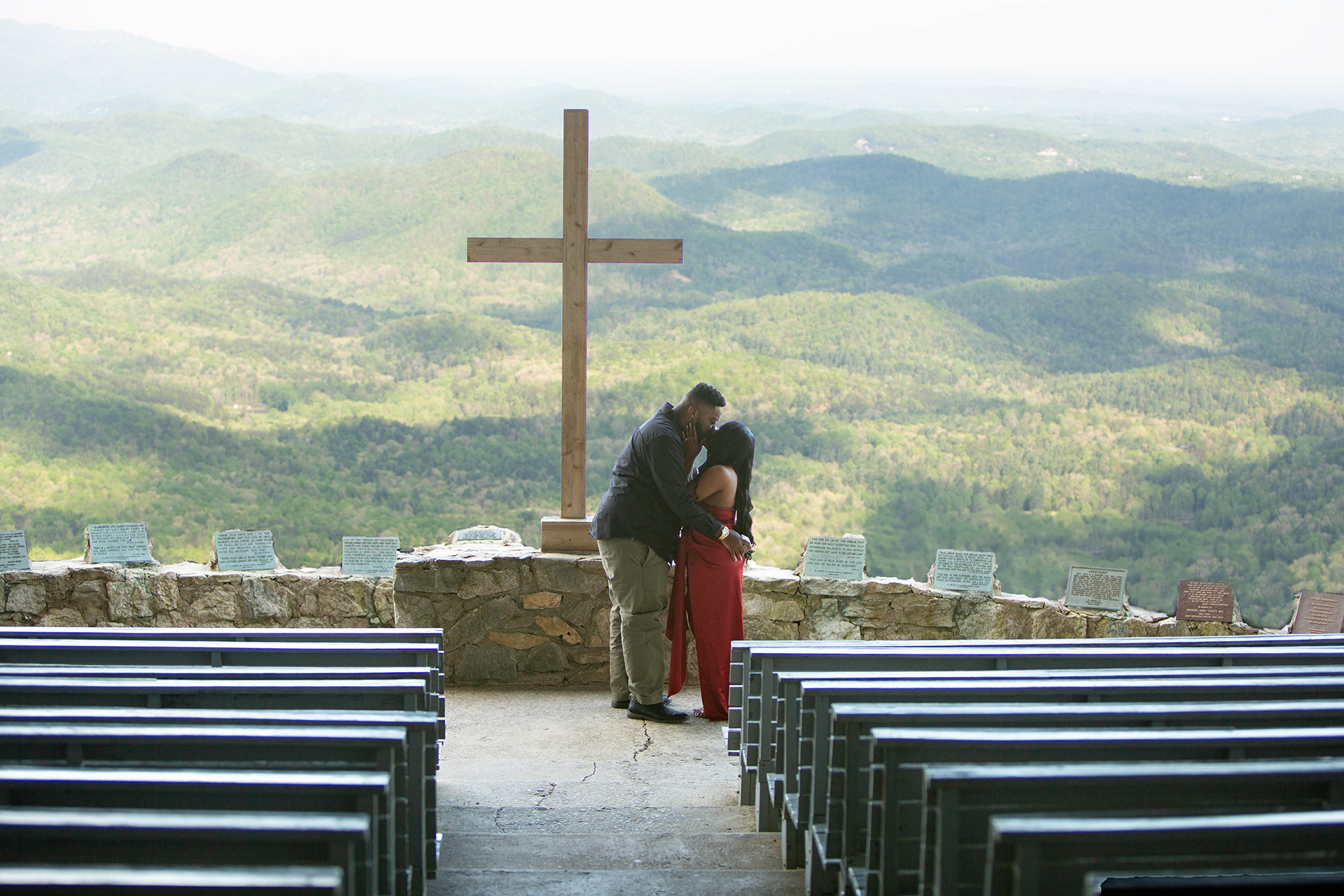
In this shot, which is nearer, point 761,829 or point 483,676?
point 761,829

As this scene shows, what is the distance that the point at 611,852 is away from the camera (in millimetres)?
2230

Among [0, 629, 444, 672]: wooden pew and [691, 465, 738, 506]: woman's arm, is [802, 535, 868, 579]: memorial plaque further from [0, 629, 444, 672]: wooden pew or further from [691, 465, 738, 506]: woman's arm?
[0, 629, 444, 672]: wooden pew

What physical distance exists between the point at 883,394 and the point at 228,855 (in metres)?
17.1

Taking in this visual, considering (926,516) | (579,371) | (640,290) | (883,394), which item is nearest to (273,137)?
(640,290)

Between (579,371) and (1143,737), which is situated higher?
(579,371)

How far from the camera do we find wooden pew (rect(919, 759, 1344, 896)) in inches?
47.4

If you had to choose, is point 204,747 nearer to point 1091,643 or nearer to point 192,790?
point 192,790

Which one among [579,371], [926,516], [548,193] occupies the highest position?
[548,193]

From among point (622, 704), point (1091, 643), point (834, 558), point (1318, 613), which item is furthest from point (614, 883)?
point (1318, 613)

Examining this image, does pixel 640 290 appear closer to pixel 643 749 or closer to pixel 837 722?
pixel 643 749

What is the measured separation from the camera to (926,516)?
14.1 metres

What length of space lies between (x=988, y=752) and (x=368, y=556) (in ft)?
12.5

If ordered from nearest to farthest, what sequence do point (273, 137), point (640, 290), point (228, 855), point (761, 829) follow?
point (228, 855) < point (761, 829) < point (640, 290) < point (273, 137)

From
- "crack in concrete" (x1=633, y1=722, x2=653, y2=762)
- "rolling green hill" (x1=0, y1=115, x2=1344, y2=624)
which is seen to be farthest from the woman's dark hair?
"rolling green hill" (x1=0, y1=115, x2=1344, y2=624)
